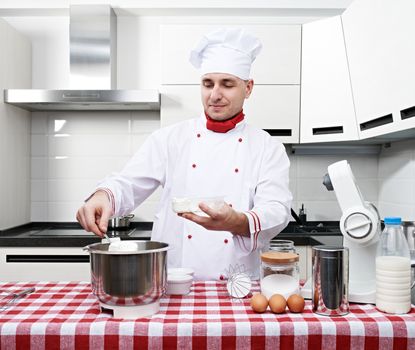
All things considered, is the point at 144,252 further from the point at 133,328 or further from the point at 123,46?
the point at 123,46

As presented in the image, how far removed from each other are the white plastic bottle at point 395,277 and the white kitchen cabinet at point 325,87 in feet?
5.17

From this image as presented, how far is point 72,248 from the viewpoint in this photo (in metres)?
2.68

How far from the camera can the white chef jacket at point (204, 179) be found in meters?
1.92

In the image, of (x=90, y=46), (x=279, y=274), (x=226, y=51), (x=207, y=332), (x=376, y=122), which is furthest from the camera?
(x=90, y=46)

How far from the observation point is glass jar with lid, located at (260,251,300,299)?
1.32 m

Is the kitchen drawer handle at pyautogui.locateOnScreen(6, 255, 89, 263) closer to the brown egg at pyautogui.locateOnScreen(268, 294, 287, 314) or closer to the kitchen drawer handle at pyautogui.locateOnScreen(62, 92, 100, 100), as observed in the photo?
the kitchen drawer handle at pyautogui.locateOnScreen(62, 92, 100, 100)

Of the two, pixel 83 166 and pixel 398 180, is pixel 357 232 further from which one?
pixel 83 166

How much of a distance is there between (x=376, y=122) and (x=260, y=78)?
2.45 feet

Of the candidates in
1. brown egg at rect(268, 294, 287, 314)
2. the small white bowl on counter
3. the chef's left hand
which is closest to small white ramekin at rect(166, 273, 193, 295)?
the small white bowl on counter

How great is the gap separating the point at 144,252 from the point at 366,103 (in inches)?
71.1

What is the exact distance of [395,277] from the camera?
1.26 meters

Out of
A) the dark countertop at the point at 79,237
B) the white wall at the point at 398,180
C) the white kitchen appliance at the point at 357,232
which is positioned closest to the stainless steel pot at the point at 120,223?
the dark countertop at the point at 79,237

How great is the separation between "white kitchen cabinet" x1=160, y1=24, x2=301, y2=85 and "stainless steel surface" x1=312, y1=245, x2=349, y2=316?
1856 millimetres

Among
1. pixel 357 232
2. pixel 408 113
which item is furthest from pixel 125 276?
pixel 408 113
